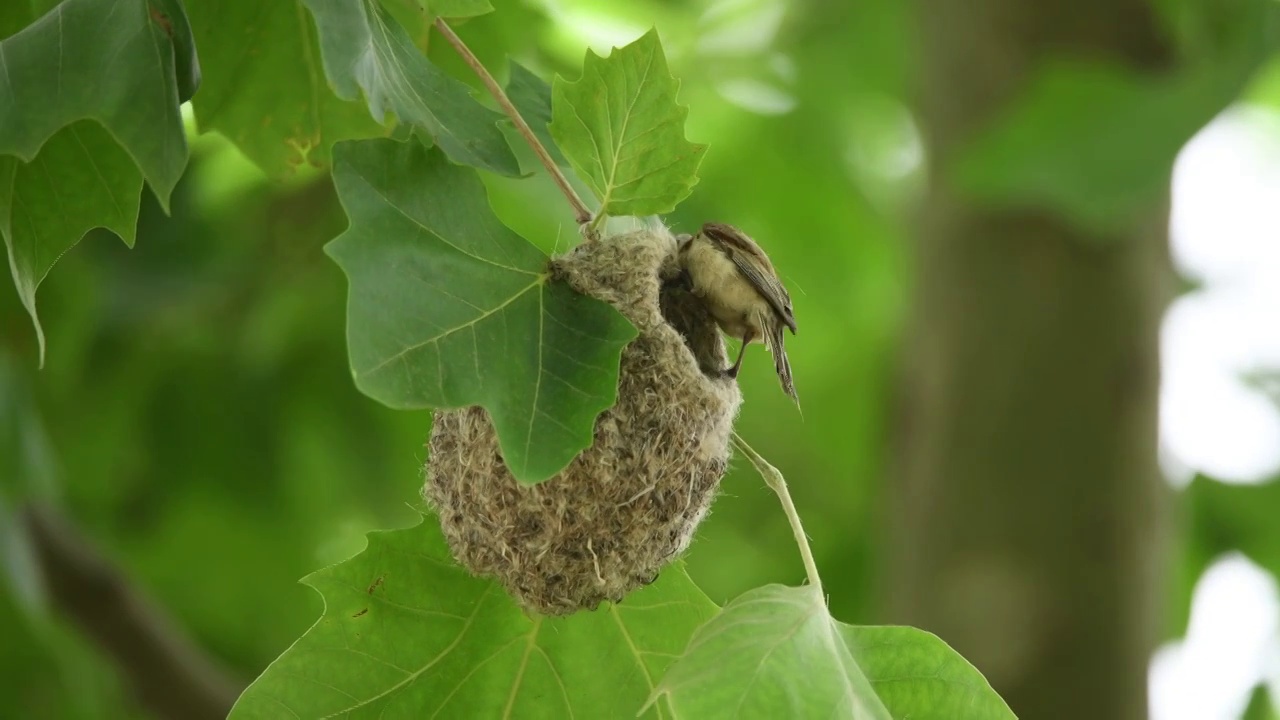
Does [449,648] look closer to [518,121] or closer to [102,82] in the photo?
[518,121]

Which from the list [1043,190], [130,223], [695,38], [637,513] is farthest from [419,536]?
[695,38]

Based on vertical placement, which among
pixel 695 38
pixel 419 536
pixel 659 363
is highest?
pixel 659 363

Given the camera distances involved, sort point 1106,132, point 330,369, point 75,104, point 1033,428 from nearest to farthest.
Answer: point 75,104 → point 1106,132 → point 1033,428 → point 330,369

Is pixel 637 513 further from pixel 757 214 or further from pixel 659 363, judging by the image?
pixel 757 214

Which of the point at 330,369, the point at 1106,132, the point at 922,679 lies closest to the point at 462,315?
the point at 922,679

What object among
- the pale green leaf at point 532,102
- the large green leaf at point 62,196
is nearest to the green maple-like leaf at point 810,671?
the pale green leaf at point 532,102
